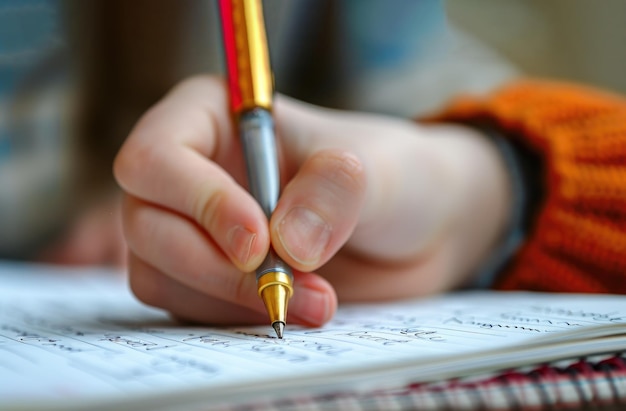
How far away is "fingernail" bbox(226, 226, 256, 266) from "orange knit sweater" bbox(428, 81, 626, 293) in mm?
213

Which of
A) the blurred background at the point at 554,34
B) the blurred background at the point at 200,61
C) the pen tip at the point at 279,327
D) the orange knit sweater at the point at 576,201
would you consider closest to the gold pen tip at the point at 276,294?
the pen tip at the point at 279,327

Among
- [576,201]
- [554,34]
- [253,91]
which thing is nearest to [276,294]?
[253,91]

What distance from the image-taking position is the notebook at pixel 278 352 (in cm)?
16

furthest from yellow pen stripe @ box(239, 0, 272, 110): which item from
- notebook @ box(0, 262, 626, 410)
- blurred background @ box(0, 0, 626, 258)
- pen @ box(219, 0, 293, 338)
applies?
blurred background @ box(0, 0, 626, 258)

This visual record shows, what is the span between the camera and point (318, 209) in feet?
0.83

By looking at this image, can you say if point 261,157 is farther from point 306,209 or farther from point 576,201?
point 576,201

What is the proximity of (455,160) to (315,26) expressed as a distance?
411 millimetres

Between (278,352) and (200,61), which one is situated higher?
(200,61)

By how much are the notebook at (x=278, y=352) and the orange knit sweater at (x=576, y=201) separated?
68 mm

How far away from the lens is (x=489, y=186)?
1.42 feet

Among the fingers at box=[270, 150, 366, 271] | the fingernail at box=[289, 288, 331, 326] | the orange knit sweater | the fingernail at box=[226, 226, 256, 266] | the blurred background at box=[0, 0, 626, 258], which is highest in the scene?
the blurred background at box=[0, 0, 626, 258]

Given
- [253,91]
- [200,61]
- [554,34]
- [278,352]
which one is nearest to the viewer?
[278,352]

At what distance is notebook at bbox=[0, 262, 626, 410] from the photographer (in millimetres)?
158

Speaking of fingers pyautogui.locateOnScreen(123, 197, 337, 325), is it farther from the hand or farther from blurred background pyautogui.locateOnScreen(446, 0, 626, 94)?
blurred background pyautogui.locateOnScreen(446, 0, 626, 94)
